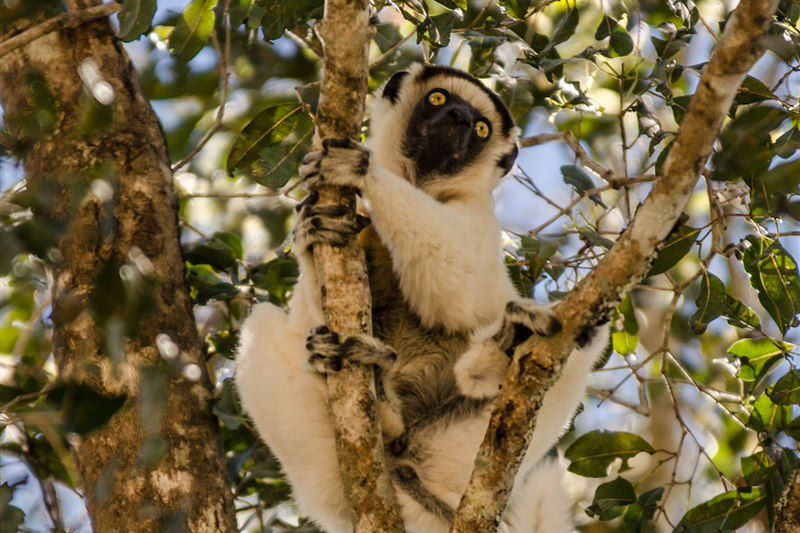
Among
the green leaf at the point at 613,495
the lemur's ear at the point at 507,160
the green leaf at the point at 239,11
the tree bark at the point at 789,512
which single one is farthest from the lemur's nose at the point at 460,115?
the tree bark at the point at 789,512

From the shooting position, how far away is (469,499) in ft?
8.96

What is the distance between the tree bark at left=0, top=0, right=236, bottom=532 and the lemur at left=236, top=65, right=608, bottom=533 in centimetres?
34

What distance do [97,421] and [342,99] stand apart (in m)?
1.35

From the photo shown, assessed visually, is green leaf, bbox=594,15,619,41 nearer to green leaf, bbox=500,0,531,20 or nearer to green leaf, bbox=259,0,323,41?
green leaf, bbox=500,0,531,20

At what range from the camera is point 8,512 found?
9.01 ft

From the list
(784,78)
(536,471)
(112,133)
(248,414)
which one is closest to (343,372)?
(248,414)

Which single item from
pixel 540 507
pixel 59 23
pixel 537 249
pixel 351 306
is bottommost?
pixel 540 507

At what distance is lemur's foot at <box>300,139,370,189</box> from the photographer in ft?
10.6

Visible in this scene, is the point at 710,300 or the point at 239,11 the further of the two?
the point at 239,11

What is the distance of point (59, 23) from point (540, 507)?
2920mm

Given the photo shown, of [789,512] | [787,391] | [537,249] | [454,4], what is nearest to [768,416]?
[787,391]

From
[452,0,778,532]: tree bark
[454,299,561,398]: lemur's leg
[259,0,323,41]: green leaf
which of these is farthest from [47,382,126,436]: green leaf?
[259,0,323,41]: green leaf

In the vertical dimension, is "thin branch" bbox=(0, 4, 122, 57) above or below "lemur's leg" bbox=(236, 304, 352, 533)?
above

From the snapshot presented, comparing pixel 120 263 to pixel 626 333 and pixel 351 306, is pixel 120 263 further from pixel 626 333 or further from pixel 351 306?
pixel 626 333
